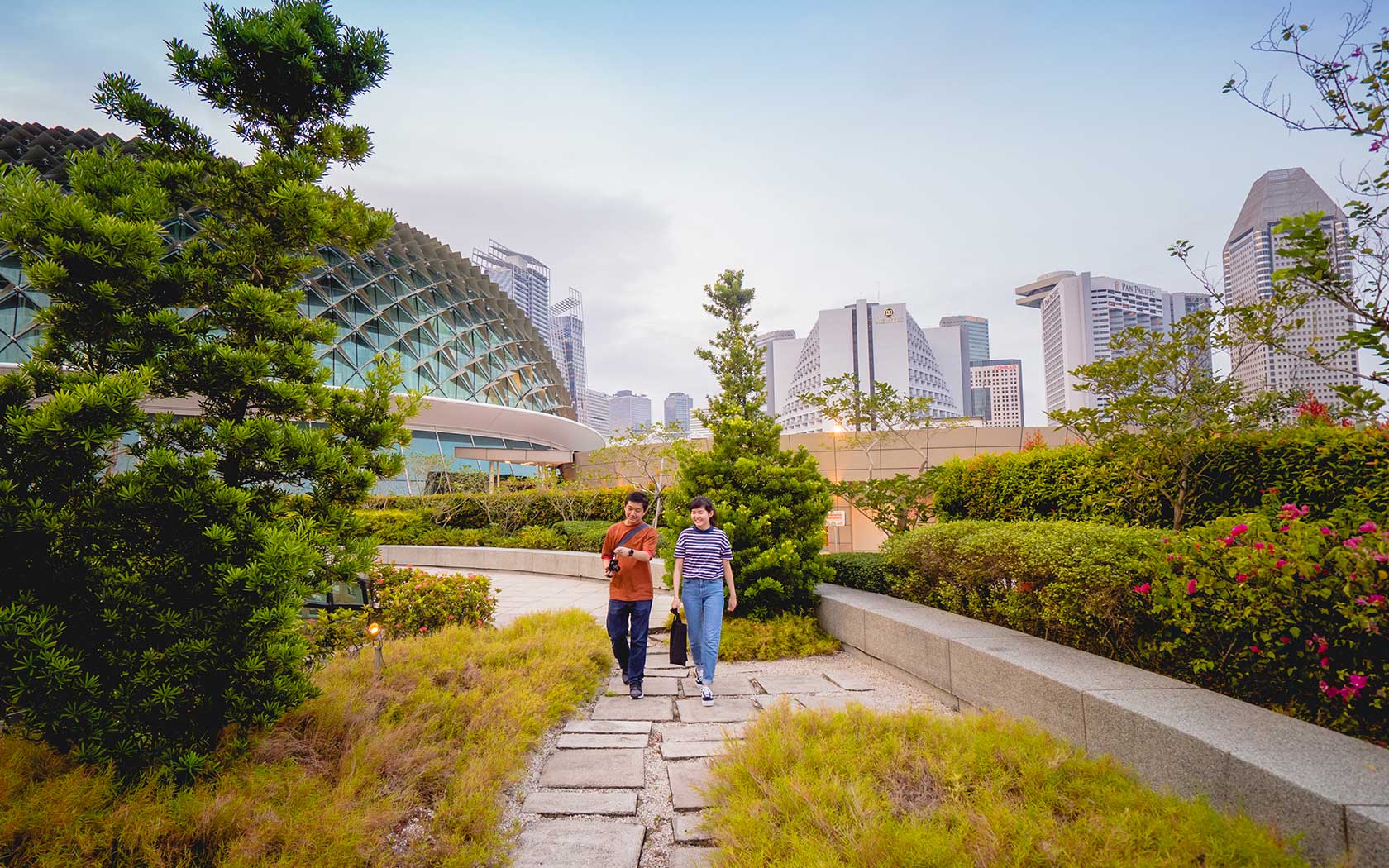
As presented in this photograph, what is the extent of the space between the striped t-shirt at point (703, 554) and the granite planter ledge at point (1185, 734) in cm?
194

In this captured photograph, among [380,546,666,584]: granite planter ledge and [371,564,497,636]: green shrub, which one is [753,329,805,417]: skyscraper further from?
[371,564,497,636]: green shrub

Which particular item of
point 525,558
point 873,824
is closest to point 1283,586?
point 873,824

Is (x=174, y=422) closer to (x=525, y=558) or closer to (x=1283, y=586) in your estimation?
(x=1283, y=586)

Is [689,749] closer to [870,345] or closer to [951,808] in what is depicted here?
[951,808]

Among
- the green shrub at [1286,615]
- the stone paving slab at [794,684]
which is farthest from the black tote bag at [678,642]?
the green shrub at [1286,615]

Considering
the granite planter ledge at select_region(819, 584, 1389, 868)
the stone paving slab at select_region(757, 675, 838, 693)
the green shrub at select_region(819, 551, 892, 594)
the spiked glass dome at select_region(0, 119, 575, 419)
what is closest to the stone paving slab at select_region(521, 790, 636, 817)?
the stone paving slab at select_region(757, 675, 838, 693)

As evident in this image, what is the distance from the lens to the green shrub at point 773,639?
688cm

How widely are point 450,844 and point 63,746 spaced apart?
2.03 meters

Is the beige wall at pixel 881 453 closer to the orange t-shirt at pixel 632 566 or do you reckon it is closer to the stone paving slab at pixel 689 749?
the orange t-shirt at pixel 632 566

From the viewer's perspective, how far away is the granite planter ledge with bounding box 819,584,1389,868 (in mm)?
2385

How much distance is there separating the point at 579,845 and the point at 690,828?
1.88 feet

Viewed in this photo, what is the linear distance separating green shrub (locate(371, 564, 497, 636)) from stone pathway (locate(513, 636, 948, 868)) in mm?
2417

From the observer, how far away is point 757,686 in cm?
589

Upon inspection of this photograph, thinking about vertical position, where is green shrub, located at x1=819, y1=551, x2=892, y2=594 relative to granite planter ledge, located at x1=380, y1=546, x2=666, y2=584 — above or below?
above
